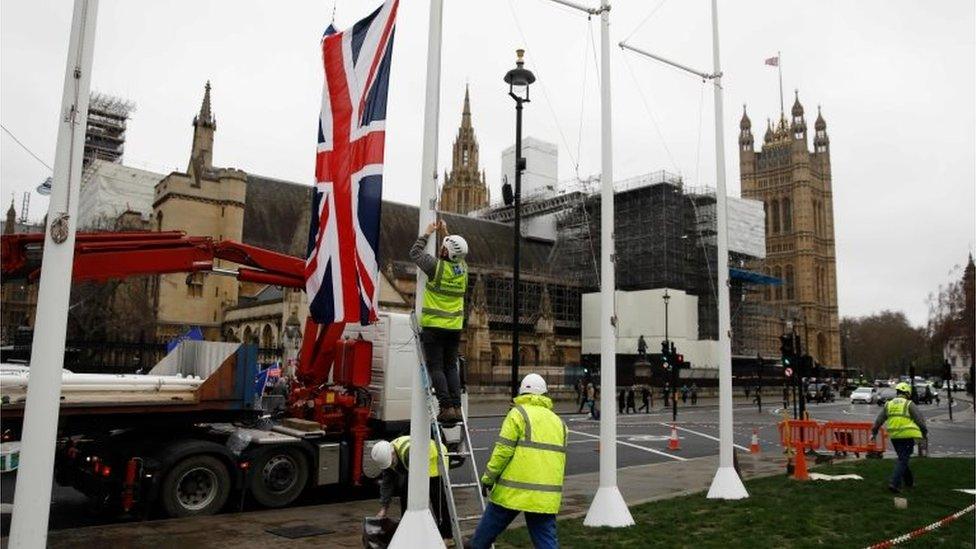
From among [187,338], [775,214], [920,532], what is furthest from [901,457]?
[775,214]

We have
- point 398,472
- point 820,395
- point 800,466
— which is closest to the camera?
point 398,472

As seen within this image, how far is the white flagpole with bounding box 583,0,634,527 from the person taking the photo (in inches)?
362

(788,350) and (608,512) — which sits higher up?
(788,350)

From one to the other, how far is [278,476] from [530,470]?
6800mm

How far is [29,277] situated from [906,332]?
151795mm

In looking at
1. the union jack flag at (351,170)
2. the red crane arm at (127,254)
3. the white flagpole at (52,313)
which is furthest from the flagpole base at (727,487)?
the white flagpole at (52,313)

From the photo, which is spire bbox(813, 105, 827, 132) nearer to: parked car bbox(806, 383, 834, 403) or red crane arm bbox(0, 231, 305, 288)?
parked car bbox(806, 383, 834, 403)

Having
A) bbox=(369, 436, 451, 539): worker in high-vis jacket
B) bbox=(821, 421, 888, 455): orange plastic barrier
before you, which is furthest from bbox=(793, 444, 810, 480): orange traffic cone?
bbox=(369, 436, 451, 539): worker in high-vis jacket

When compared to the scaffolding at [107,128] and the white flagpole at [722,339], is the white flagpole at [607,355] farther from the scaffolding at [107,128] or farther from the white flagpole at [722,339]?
the scaffolding at [107,128]

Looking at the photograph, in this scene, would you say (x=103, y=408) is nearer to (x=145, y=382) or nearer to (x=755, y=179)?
(x=145, y=382)

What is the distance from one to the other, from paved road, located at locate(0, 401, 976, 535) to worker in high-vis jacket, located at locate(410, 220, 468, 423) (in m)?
6.14

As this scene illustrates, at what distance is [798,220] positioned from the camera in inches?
4471

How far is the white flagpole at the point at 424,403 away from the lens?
6.44 metres

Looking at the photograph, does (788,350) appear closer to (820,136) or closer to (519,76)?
(519,76)
